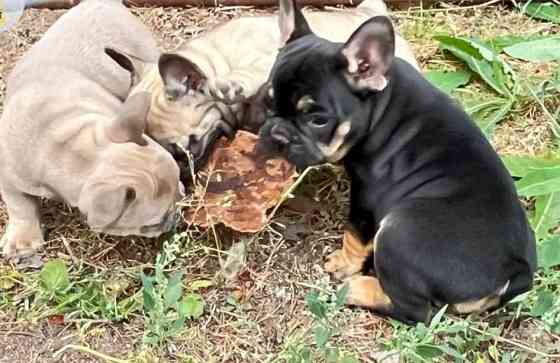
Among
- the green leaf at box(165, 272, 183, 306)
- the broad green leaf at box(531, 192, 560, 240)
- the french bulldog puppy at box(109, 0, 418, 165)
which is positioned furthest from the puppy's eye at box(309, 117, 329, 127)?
the broad green leaf at box(531, 192, 560, 240)

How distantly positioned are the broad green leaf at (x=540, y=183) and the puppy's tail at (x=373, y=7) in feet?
4.22

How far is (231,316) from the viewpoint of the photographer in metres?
4.20

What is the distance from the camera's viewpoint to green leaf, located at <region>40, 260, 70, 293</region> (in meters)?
4.24

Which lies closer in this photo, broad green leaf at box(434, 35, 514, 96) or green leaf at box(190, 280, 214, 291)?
green leaf at box(190, 280, 214, 291)

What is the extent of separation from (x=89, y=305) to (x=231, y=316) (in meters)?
0.62

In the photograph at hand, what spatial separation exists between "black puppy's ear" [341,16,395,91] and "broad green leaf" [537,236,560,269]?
3.45 feet

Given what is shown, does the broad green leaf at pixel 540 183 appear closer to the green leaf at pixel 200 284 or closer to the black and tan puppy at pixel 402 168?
the black and tan puppy at pixel 402 168

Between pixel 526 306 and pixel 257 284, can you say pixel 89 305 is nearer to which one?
pixel 257 284

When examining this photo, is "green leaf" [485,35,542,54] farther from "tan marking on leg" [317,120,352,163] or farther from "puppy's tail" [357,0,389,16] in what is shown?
"tan marking on leg" [317,120,352,163]

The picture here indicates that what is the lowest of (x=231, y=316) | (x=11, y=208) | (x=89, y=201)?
(x=231, y=316)

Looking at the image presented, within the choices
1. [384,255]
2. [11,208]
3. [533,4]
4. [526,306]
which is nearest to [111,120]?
[11,208]

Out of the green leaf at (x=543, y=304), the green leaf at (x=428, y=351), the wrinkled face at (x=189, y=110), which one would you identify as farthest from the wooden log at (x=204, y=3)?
the green leaf at (x=428, y=351)

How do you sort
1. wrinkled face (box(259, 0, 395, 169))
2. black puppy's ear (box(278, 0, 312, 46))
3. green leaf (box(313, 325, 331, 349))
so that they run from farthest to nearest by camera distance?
1. black puppy's ear (box(278, 0, 312, 46))
2. wrinkled face (box(259, 0, 395, 169))
3. green leaf (box(313, 325, 331, 349))

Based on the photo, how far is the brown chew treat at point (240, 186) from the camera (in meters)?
4.27
